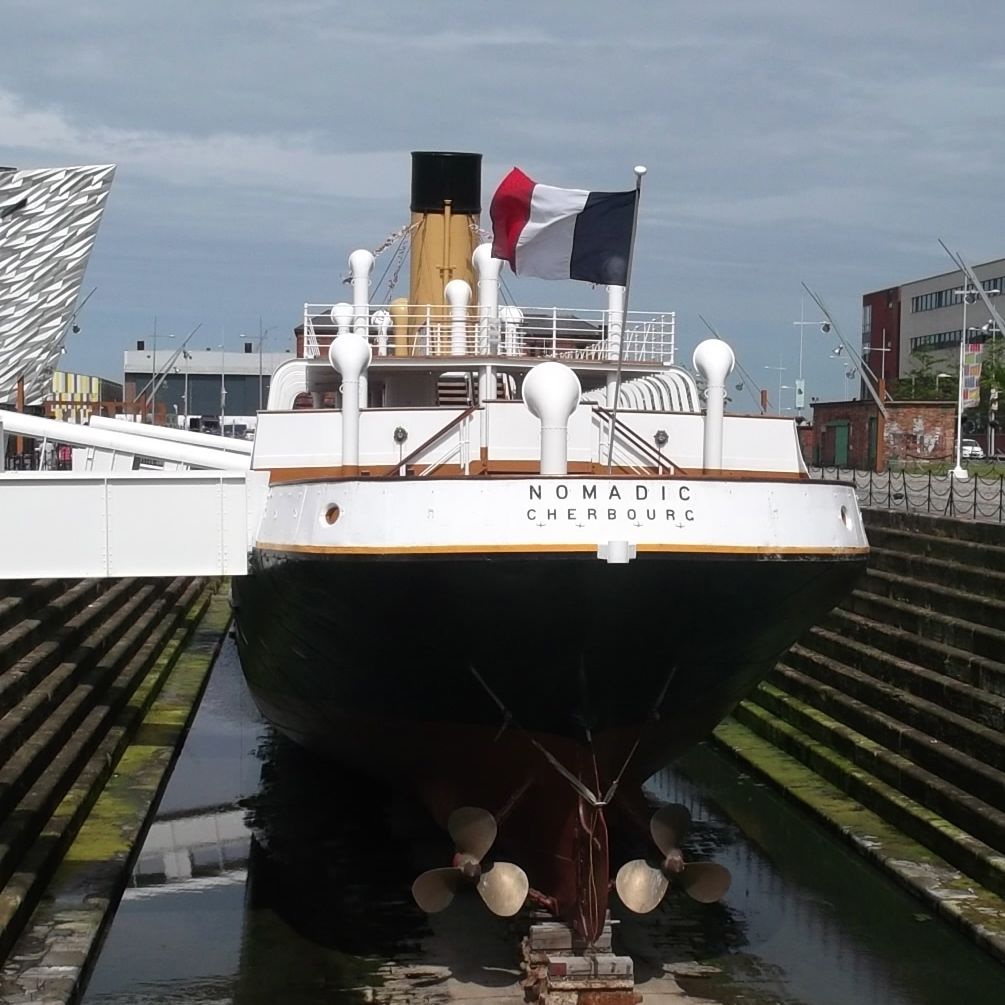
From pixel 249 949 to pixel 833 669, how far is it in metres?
9.86

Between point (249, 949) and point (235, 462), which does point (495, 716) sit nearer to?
point (249, 949)

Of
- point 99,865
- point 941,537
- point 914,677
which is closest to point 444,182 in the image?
point 941,537

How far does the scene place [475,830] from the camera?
1166cm

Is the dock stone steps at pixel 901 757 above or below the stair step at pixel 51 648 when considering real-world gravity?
below

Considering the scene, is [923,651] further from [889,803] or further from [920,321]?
[920,321]

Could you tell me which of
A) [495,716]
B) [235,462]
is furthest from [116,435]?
[495,716]

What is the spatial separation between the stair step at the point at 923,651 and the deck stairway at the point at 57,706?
31.4 feet

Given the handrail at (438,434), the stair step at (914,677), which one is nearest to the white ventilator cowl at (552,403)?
the handrail at (438,434)

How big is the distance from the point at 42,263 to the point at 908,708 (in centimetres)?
6344

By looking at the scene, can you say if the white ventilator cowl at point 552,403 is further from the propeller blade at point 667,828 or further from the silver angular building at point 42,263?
the silver angular building at point 42,263

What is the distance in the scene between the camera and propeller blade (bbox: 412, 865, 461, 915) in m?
11.5

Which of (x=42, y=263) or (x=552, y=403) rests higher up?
(x=42, y=263)

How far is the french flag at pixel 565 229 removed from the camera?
491 inches

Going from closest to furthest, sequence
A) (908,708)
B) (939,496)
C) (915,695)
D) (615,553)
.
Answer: (615,553) < (908,708) < (915,695) < (939,496)
